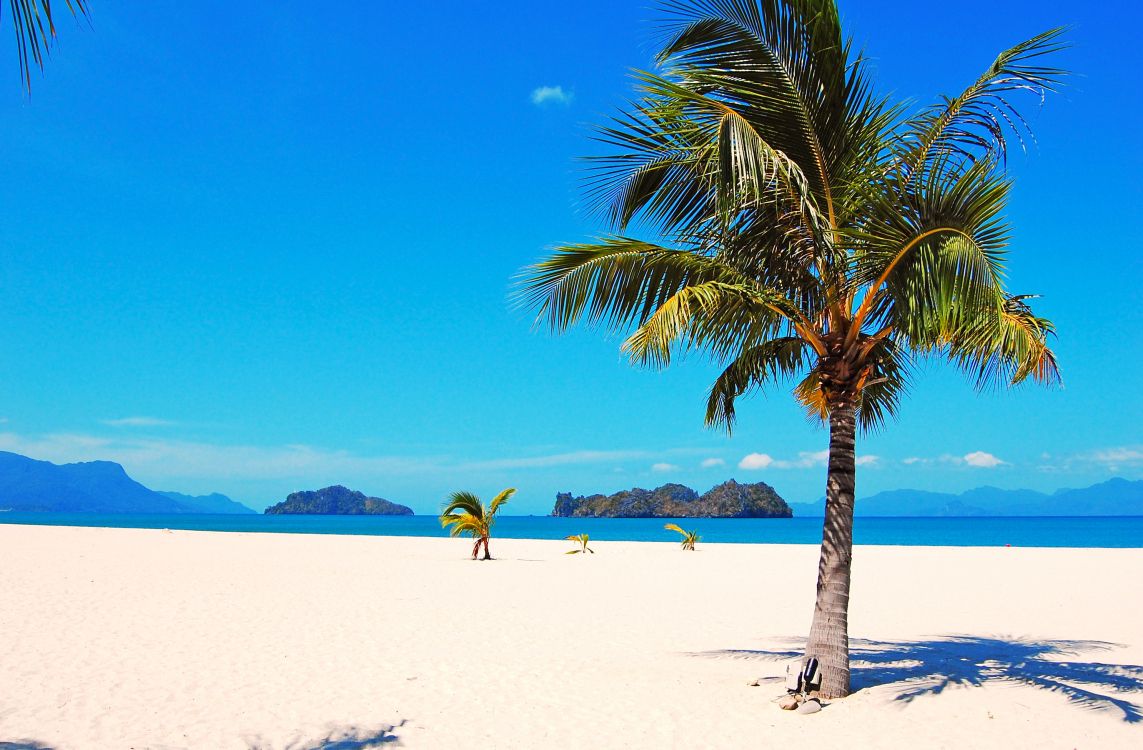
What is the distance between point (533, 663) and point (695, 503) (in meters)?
181

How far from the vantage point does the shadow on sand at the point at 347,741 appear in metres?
5.20

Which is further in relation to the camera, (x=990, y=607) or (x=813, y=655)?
(x=990, y=607)

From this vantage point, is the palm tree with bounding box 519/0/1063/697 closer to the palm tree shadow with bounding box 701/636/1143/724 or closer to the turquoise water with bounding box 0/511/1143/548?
the palm tree shadow with bounding box 701/636/1143/724

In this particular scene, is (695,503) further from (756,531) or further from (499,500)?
(499,500)

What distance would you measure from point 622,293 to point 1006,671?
5.50 metres

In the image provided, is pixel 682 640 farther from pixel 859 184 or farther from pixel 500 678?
pixel 859 184

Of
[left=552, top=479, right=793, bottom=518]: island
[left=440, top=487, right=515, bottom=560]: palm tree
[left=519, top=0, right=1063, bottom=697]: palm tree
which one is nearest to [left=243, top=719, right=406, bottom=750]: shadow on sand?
[left=519, top=0, right=1063, bottom=697]: palm tree

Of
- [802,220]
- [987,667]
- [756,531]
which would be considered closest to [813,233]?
[802,220]

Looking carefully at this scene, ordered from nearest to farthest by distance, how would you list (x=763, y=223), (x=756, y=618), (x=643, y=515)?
(x=763, y=223) → (x=756, y=618) → (x=643, y=515)

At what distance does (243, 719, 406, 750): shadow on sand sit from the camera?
5.20 meters

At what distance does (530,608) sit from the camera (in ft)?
39.3

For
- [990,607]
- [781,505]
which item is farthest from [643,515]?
[990,607]

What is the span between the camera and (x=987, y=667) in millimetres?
7652

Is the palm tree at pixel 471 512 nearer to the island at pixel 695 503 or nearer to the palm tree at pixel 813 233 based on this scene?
the palm tree at pixel 813 233
